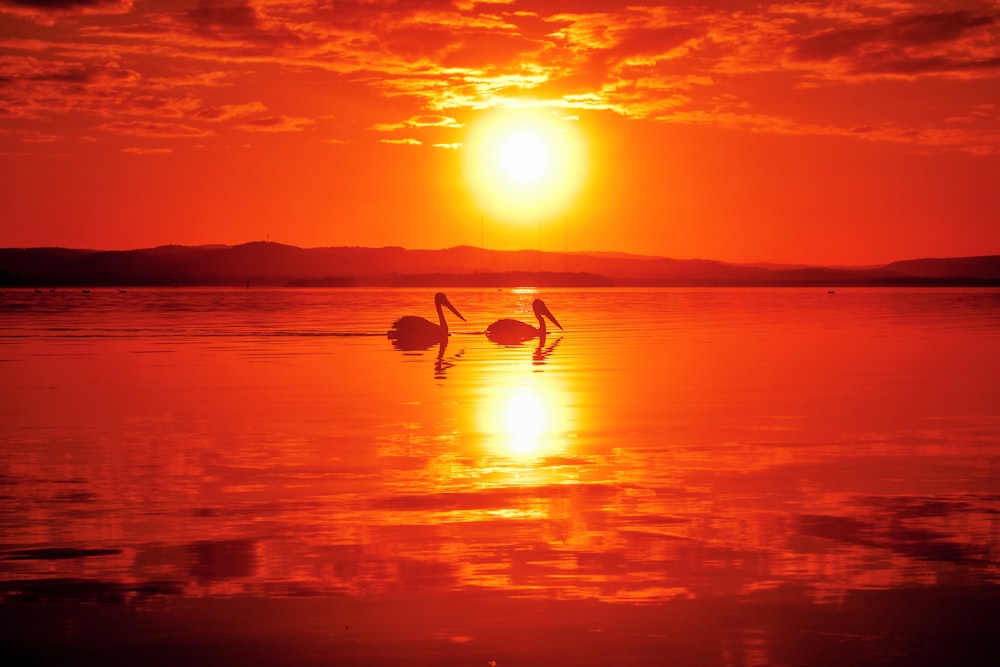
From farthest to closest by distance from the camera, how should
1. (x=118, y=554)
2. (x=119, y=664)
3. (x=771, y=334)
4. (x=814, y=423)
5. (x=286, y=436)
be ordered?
(x=771, y=334)
(x=814, y=423)
(x=286, y=436)
(x=118, y=554)
(x=119, y=664)

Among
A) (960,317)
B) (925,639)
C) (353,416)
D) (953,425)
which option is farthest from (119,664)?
(960,317)

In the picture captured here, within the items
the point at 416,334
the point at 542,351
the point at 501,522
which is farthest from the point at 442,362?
the point at 501,522

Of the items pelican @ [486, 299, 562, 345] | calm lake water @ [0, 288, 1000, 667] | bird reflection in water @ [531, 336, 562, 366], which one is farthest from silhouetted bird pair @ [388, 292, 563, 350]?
calm lake water @ [0, 288, 1000, 667]

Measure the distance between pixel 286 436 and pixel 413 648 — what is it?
906cm

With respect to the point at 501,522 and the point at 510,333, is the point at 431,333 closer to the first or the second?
the point at 510,333

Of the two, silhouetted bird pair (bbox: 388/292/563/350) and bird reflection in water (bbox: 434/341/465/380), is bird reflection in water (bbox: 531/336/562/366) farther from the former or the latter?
bird reflection in water (bbox: 434/341/465/380)

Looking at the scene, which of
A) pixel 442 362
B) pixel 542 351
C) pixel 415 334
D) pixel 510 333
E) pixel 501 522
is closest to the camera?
pixel 501 522

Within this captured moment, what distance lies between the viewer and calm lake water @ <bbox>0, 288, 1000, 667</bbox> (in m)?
7.13

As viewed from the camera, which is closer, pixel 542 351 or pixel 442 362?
pixel 442 362

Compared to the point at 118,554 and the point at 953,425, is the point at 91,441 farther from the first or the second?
the point at 953,425

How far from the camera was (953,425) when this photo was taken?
16469 mm

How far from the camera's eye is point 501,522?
10117mm

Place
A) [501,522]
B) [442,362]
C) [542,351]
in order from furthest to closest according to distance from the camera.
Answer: [542,351], [442,362], [501,522]

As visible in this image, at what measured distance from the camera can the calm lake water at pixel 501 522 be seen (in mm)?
7129
